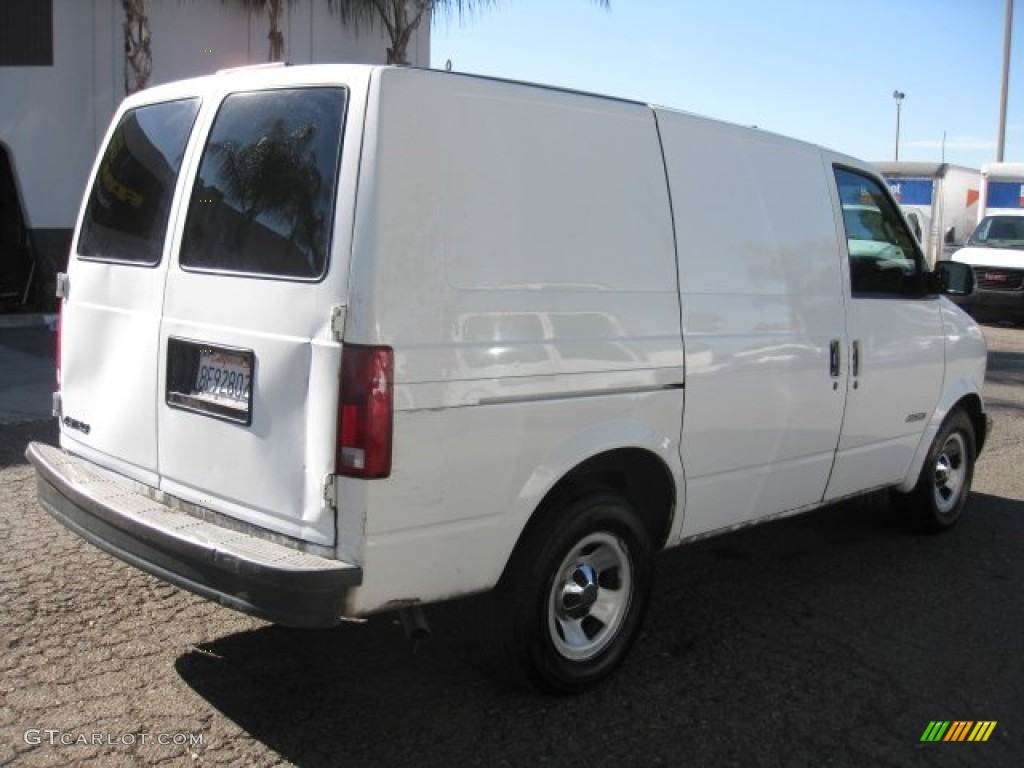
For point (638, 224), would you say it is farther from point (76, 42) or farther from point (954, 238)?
point (954, 238)

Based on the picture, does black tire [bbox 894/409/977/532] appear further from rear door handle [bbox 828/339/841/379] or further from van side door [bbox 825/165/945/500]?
rear door handle [bbox 828/339/841/379]

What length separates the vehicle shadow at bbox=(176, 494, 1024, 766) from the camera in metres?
3.53

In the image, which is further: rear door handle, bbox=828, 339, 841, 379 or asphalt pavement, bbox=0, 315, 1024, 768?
rear door handle, bbox=828, 339, 841, 379

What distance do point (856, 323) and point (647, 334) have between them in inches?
64.5

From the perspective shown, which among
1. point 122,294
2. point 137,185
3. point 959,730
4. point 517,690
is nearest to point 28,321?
point 137,185

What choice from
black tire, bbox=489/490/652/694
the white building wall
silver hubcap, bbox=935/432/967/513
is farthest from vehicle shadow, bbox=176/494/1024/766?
the white building wall

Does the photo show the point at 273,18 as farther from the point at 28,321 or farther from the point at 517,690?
the point at 517,690

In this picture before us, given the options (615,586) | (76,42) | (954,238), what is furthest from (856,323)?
(954,238)

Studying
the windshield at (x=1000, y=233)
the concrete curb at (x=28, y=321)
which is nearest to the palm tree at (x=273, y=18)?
the concrete curb at (x=28, y=321)

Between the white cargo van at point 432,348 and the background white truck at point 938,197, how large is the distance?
20.1m

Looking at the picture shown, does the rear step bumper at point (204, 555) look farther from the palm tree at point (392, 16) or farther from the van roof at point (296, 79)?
the palm tree at point (392, 16)

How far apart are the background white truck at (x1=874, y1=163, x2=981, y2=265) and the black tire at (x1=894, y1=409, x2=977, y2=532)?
17684 mm

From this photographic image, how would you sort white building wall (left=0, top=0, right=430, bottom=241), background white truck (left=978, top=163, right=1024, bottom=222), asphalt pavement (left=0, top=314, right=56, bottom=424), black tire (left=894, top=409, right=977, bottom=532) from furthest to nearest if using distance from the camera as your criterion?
background white truck (left=978, top=163, right=1024, bottom=222) → white building wall (left=0, top=0, right=430, bottom=241) → asphalt pavement (left=0, top=314, right=56, bottom=424) → black tire (left=894, top=409, right=977, bottom=532)

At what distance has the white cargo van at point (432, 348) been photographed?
3184mm
